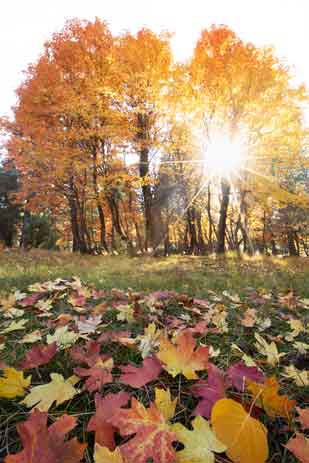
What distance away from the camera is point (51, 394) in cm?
71

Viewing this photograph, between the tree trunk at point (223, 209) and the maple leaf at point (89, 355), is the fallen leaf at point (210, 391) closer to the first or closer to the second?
the maple leaf at point (89, 355)

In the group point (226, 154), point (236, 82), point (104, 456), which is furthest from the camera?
point (226, 154)

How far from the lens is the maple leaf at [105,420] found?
21.3 inches

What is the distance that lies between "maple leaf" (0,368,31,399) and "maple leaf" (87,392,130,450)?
0.89 feet

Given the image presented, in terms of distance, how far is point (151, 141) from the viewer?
8141 millimetres

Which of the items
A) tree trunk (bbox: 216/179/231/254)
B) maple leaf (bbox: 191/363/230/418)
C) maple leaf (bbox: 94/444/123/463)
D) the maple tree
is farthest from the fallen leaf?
tree trunk (bbox: 216/179/231/254)

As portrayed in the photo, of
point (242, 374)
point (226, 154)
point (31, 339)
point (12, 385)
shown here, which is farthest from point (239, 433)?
point (226, 154)

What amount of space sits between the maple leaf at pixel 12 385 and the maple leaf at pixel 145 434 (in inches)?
13.0

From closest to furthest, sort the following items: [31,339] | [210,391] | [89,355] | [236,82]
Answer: [210,391] < [89,355] < [31,339] < [236,82]

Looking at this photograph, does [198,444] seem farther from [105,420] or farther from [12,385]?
[12,385]

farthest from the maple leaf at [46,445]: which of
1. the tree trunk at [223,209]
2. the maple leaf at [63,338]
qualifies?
the tree trunk at [223,209]

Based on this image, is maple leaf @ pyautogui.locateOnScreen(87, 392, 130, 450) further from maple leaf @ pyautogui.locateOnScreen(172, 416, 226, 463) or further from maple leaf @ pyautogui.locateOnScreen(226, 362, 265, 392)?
maple leaf @ pyautogui.locateOnScreen(226, 362, 265, 392)

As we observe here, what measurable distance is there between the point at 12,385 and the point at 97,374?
23cm

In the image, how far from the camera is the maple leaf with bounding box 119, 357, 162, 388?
2.37ft
